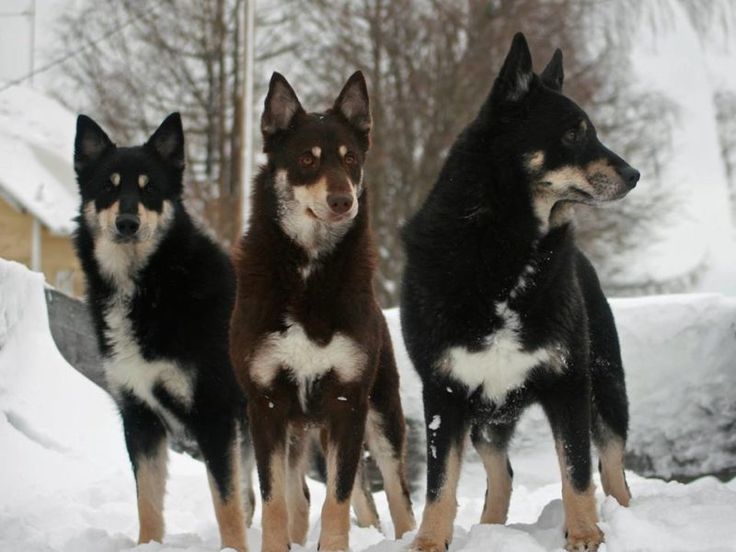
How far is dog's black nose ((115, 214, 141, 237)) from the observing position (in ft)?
17.8

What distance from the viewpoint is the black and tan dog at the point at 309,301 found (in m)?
4.91

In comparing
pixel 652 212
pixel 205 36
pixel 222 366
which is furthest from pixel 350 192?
pixel 205 36

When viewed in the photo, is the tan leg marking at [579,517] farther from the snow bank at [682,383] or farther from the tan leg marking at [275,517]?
the snow bank at [682,383]

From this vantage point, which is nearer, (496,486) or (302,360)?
(302,360)

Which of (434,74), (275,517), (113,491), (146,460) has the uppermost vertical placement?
(434,74)

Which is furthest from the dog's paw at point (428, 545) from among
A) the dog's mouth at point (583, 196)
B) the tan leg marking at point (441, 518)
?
the dog's mouth at point (583, 196)

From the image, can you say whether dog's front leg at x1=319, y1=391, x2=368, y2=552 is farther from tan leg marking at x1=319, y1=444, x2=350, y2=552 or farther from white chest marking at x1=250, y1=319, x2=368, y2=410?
white chest marking at x1=250, y1=319, x2=368, y2=410

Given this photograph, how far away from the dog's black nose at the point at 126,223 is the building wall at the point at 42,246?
16.2 metres

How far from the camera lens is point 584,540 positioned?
15.4 ft

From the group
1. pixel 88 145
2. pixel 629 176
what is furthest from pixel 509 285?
pixel 88 145

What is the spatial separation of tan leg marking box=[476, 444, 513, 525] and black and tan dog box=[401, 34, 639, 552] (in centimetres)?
56

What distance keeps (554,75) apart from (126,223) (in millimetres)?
2382

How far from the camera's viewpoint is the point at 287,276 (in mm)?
5109

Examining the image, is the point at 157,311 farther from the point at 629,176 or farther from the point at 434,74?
the point at 434,74
